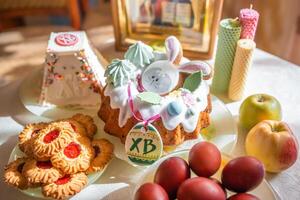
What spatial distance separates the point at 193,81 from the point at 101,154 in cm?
23

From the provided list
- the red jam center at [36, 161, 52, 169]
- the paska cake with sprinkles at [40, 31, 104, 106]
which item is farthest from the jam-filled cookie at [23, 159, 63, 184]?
the paska cake with sprinkles at [40, 31, 104, 106]

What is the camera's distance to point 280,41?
1.67 metres

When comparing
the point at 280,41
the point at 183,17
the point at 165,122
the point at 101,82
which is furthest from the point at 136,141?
the point at 280,41

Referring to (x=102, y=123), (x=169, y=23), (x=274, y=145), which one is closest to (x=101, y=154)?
(x=102, y=123)

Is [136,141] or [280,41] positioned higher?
[136,141]

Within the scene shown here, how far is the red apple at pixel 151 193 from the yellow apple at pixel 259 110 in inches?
11.9

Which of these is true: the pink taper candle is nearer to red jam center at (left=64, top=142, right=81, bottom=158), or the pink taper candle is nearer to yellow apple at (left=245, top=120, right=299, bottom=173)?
yellow apple at (left=245, top=120, right=299, bottom=173)

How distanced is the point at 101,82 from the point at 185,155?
11.8 inches

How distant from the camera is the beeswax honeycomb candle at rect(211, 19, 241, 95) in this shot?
87 centimetres

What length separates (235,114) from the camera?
2.96 ft

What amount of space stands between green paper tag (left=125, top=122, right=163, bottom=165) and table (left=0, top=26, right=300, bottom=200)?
5cm

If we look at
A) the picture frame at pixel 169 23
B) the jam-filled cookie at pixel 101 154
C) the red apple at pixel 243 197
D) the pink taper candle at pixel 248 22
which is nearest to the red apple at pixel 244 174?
the red apple at pixel 243 197

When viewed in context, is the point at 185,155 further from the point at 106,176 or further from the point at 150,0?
the point at 150,0

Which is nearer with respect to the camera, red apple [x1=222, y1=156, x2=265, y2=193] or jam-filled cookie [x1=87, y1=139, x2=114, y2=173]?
red apple [x1=222, y1=156, x2=265, y2=193]
